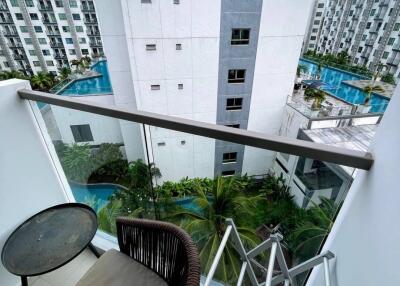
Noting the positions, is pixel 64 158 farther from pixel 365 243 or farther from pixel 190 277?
pixel 365 243


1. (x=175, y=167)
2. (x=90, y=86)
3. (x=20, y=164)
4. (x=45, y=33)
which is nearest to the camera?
(x=20, y=164)

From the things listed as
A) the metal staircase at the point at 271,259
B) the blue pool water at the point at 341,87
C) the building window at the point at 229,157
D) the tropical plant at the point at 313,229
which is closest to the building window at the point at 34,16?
the blue pool water at the point at 341,87

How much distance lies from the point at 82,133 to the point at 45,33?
28.4m

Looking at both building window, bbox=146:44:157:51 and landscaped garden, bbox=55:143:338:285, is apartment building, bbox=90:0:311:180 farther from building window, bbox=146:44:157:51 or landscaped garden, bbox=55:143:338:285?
landscaped garden, bbox=55:143:338:285

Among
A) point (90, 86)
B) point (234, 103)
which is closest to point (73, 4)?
point (90, 86)

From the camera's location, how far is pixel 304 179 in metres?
1.15

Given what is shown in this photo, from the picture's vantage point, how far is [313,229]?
1.18 metres

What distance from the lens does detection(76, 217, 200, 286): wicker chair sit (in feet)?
3.16

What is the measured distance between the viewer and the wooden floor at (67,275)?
157 cm

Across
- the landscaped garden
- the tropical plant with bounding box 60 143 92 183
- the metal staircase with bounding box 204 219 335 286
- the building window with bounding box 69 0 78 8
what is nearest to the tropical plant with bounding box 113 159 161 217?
the landscaped garden

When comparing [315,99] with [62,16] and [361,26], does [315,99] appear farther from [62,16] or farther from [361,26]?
[62,16]

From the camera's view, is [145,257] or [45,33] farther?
[45,33]

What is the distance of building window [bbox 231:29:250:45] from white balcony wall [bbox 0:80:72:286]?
7811mm

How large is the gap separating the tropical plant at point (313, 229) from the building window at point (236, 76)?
7.89 metres
